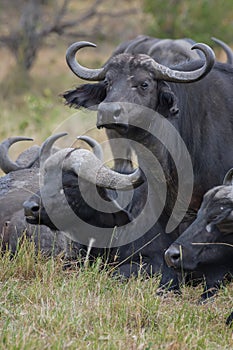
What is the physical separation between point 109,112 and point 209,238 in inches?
41.6

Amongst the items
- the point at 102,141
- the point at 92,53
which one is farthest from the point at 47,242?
the point at 92,53

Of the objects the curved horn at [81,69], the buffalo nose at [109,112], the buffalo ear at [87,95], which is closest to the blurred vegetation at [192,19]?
the buffalo ear at [87,95]

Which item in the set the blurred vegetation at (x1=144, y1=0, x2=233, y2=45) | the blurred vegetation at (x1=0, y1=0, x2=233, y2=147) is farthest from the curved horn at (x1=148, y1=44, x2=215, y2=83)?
the blurred vegetation at (x1=144, y1=0, x2=233, y2=45)

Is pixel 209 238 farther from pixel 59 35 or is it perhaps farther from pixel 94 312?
pixel 59 35

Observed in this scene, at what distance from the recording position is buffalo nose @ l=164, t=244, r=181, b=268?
545cm

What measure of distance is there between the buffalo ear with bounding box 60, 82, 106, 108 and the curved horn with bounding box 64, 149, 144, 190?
17.6 inches

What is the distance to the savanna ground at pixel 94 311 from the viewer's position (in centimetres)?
461

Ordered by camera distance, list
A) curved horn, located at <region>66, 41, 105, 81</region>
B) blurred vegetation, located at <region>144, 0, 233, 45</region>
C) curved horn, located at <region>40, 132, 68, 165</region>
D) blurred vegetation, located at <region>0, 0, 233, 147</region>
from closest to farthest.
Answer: curved horn, located at <region>66, 41, 105, 81</region>, curved horn, located at <region>40, 132, 68, 165</region>, blurred vegetation, located at <region>0, 0, 233, 147</region>, blurred vegetation, located at <region>144, 0, 233, 45</region>

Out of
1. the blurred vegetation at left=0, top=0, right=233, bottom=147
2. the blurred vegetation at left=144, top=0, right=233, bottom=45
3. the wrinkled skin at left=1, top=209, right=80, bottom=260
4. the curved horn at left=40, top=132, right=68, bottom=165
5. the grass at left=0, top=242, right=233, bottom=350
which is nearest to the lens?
the grass at left=0, top=242, right=233, bottom=350

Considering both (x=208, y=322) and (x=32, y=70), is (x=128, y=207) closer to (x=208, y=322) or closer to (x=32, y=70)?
(x=208, y=322)

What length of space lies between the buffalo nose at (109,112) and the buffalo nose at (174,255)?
933 millimetres

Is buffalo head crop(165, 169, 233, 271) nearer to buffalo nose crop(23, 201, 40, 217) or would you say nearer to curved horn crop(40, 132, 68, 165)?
buffalo nose crop(23, 201, 40, 217)

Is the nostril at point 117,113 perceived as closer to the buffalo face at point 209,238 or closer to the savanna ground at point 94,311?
the buffalo face at point 209,238

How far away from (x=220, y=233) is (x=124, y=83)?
1.23 meters
